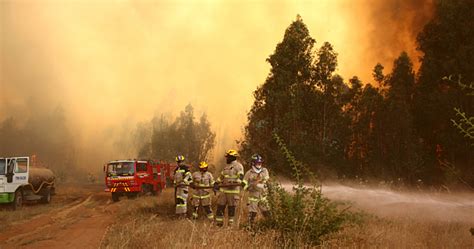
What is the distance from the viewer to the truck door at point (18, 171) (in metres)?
23.2

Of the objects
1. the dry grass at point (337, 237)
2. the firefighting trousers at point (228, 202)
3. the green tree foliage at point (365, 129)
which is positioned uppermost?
the green tree foliage at point (365, 129)

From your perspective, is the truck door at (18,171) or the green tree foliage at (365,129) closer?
the truck door at (18,171)

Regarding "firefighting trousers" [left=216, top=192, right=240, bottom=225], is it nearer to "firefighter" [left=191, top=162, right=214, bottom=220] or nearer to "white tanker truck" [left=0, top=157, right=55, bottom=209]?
"firefighter" [left=191, top=162, right=214, bottom=220]

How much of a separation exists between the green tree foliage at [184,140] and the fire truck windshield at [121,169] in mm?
43505

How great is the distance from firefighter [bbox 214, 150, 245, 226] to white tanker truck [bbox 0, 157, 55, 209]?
14319 millimetres

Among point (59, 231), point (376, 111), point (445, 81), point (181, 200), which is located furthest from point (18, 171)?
point (445, 81)

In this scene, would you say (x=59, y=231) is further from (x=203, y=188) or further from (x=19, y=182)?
(x=19, y=182)

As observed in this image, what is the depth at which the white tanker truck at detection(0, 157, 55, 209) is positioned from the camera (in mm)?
22812

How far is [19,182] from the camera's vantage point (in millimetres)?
23781

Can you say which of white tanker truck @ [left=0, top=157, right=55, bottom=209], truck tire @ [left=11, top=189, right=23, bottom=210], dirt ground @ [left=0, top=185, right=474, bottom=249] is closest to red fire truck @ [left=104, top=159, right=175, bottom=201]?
white tanker truck @ [left=0, top=157, right=55, bottom=209]

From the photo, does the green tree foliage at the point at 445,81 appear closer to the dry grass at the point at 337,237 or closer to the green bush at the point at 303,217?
the dry grass at the point at 337,237

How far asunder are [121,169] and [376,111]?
16.9m

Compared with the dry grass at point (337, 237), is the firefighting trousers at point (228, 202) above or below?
above

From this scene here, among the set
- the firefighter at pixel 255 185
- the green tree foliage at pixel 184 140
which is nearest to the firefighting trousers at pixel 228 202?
the firefighter at pixel 255 185
